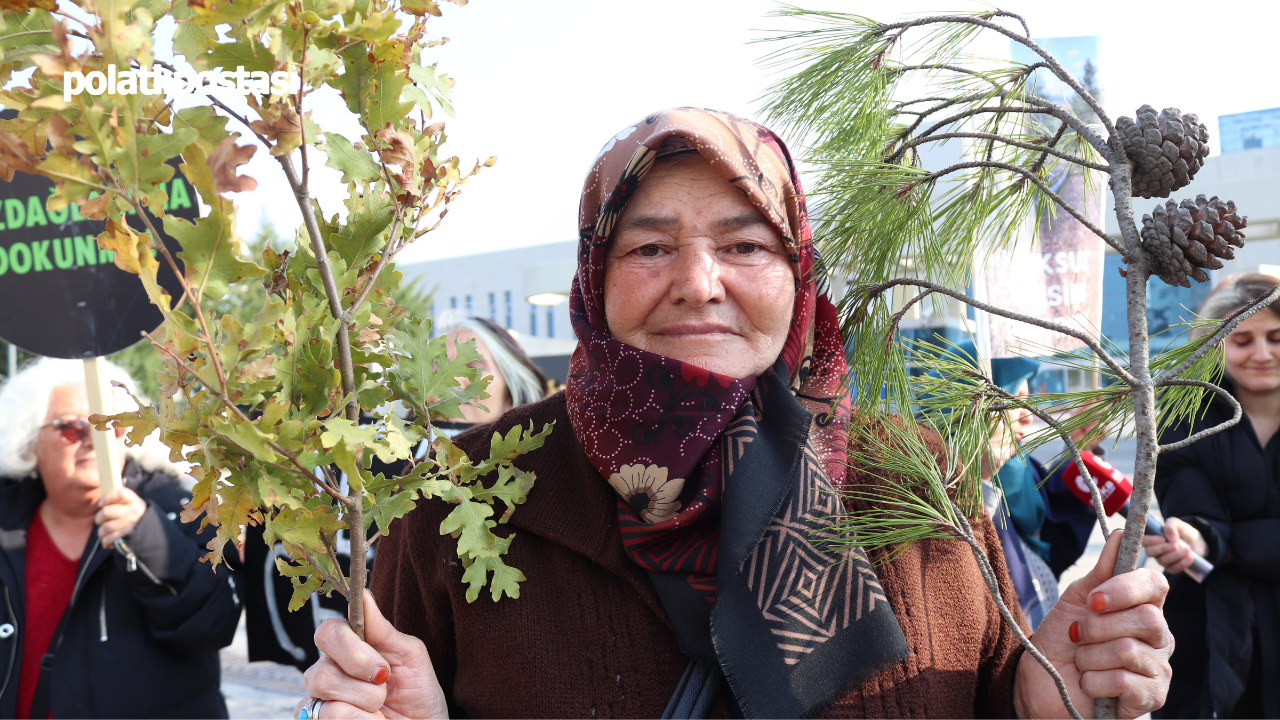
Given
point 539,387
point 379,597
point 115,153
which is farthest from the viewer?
point 539,387

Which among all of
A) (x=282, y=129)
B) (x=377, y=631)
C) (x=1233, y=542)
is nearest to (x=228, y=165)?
(x=282, y=129)

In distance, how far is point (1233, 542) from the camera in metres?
2.67

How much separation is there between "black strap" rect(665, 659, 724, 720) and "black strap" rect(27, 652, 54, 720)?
90.8 inches

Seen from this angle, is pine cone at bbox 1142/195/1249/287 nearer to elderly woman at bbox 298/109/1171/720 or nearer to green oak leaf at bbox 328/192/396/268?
elderly woman at bbox 298/109/1171/720

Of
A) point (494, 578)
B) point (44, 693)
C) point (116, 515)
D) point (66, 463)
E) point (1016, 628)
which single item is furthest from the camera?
point (66, 463)

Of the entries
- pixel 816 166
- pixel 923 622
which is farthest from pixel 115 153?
pixel 923 622

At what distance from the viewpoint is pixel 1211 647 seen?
8.68 feet

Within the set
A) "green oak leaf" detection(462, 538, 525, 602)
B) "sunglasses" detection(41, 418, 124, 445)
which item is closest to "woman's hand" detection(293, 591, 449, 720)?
"green oak leaf" detection(462, 538, 525, 602)

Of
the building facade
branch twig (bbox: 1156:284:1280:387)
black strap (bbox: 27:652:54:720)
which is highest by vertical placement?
the building facade

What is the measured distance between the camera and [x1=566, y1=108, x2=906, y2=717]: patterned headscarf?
139 centimetres

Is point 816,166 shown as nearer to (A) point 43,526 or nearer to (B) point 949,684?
(B) point 949,684

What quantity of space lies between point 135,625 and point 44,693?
324 millimetres

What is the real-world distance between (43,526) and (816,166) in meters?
2.97

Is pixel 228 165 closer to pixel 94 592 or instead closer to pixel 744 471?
pixel 744 471
